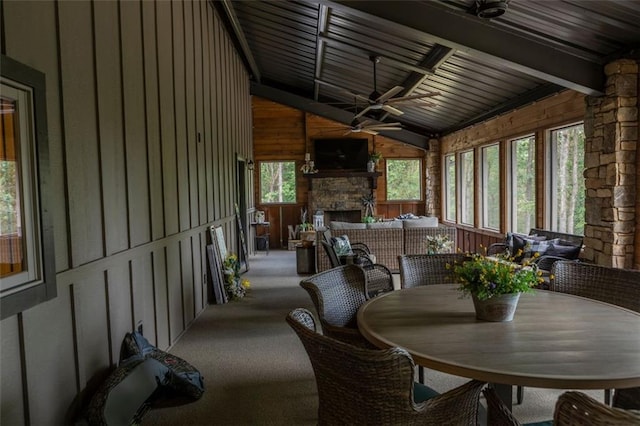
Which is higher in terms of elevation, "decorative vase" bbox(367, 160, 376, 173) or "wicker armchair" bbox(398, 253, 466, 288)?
"decorative vase" bbox(367, 160, 376, 173)

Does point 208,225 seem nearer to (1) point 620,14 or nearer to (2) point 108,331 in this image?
(2) point 108,331

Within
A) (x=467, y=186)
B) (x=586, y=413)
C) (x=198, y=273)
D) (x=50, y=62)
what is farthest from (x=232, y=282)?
(x=467, y=186)

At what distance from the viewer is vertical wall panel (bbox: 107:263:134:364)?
9.16ft

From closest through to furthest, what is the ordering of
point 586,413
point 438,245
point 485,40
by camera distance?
point 586,413 → point 485,40 → point 438,245

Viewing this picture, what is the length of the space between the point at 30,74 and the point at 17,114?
0.65 ft

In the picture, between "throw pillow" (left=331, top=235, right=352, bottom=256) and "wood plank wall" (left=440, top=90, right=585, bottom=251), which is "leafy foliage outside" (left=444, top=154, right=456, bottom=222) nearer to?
"wood plank wall" (left=440, top=90, right=585, bottom=251)

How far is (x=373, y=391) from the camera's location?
1468 mm

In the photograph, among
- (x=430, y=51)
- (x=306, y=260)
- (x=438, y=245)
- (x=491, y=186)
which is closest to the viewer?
(x=430, y=51)

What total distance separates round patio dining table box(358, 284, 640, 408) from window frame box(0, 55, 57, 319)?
1523 mm

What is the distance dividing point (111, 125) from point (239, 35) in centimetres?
486

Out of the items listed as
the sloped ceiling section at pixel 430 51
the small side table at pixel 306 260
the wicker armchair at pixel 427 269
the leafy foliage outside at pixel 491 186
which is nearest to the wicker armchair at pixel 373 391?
the wicker armchair at pixel 427 269

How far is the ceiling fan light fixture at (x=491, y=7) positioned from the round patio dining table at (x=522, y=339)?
210cm

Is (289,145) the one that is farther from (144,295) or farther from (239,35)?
(144,295)

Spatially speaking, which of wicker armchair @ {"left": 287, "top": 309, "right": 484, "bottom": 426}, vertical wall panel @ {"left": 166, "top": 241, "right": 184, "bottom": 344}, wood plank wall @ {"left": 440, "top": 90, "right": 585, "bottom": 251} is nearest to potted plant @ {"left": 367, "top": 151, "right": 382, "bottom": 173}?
wood plank wall @ {"left": 440, "top": 90, "right": 585, "bottom": 251}
